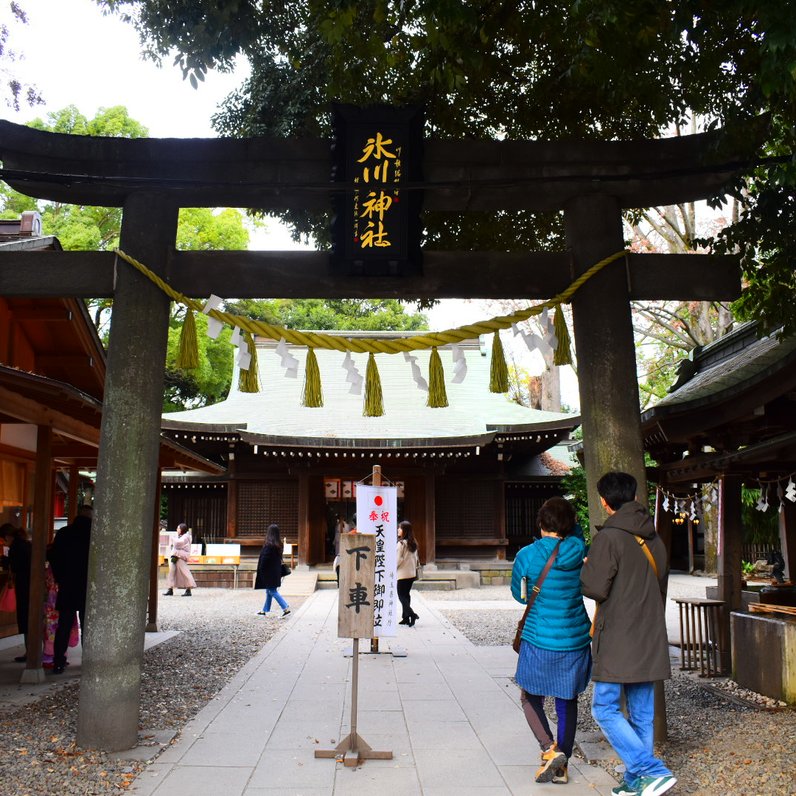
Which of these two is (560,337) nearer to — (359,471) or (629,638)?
(629,638)

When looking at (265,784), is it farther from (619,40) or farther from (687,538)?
(687,538)

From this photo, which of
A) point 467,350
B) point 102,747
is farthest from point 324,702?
point 467,350

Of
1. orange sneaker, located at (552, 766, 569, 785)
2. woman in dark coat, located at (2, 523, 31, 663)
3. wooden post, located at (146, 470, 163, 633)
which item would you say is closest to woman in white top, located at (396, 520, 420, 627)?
wooden post, located at (146, 470, 163, 633)

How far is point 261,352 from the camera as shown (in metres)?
26.3

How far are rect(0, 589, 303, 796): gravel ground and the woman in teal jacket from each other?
230cm

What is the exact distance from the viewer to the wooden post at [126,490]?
509cm

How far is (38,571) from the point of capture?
7.47 metres

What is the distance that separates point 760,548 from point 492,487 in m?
7.23

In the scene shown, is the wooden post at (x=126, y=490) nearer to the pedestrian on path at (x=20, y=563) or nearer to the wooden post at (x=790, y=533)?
the pedestrian on path at (x=20, y=563)

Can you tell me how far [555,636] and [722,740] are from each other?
1996mm

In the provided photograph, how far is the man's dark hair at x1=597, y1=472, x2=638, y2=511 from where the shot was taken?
13.7ft

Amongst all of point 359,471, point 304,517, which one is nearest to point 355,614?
point 304,517

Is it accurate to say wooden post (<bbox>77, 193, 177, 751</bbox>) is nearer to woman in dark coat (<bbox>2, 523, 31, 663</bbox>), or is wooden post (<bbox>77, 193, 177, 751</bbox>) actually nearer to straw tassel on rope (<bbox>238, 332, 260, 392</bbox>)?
straw tassel on rope (<bbox>238, 332, 260, 392</bbox>)

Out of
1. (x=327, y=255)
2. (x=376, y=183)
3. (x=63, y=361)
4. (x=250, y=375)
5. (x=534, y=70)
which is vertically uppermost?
(x=534, y=70)
